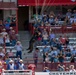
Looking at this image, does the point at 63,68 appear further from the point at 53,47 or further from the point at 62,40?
the point at 62,40

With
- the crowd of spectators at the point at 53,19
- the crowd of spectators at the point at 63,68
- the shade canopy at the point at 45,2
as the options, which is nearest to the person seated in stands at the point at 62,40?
the crowd of spectators at the point at 53,19

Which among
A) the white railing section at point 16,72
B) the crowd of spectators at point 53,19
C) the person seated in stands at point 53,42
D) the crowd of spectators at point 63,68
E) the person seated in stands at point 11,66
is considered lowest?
the crowd of spectators at point 63,68

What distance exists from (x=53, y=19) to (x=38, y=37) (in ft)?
10.3

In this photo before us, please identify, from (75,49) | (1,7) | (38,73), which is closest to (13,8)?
(1,7)

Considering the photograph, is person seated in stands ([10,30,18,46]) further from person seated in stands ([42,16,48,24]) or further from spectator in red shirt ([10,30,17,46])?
person seated in stands ([42,16,48,24])

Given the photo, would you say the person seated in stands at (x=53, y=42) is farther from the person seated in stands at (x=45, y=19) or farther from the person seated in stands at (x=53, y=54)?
the person seated in stands at (x=45, y=19)

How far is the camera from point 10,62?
36438 mm

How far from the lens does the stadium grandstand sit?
122 feet

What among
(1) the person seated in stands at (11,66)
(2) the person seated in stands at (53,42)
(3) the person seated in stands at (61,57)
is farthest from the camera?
(2) the person seated in stands at (53,42)

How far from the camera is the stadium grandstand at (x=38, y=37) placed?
1465 inches

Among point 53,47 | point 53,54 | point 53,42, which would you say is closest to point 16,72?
point 53,54

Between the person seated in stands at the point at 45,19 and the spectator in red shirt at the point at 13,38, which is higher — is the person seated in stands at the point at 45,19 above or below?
above

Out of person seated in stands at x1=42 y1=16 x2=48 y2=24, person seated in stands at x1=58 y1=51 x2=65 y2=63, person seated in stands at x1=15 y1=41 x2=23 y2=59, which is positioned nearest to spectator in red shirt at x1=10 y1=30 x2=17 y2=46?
person seated in stands at x1=15 y1=41 x2=23 y2=59

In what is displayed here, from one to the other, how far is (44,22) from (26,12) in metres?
3.74
